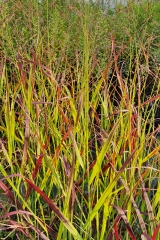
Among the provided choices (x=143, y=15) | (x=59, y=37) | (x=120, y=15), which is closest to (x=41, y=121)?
(x=59, y=37)

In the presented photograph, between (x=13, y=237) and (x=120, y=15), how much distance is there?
7.98 ft

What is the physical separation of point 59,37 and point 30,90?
179 cm

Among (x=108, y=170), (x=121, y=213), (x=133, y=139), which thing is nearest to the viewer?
(x=121, y=213)

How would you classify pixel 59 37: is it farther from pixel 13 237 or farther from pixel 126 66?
pixel 13 237

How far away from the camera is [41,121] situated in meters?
1.78

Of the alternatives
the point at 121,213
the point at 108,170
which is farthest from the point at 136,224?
the point at 121,213

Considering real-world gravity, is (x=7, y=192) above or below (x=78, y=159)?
below

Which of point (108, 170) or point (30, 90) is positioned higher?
point (30, 90)

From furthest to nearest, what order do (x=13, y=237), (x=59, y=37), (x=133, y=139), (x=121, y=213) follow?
(x=59, y=37) < (x=13, y=237) < (x=133, y=139) < (x=121, y=213)

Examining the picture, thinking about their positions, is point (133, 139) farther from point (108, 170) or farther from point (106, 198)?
point (106, 198)

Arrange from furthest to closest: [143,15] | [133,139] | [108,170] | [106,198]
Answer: [143,15]
[133,139]
[108,170]
[106,198]

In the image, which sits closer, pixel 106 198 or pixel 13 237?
pixel 106 198

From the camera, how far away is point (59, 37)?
3176 mm

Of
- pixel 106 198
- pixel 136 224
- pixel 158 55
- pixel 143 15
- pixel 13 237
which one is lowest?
pixel 13 237
